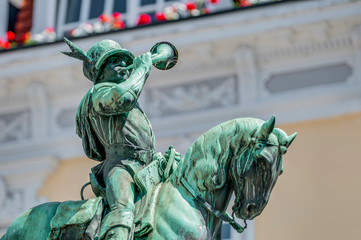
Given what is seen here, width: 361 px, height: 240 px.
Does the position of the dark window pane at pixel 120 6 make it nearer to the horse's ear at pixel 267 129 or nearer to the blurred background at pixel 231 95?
the blurred background at pixel 231 95

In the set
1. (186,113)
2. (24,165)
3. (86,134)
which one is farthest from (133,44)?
(86,134)

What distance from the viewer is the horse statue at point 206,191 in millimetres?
7246

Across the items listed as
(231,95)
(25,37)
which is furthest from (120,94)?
(25,37)

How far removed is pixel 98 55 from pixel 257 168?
1.25 m

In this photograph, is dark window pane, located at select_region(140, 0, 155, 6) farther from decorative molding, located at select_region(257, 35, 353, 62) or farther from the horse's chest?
the horse's chest

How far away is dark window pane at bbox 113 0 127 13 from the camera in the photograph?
17.7 meters

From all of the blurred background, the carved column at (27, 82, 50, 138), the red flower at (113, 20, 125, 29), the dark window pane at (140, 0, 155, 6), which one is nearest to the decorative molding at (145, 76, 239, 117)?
the blurred background

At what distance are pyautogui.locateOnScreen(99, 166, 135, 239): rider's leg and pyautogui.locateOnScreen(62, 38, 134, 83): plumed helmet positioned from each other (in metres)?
0.64

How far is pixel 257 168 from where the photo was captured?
23.8ft

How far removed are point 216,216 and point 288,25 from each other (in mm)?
8432

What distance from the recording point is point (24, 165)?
16.8m

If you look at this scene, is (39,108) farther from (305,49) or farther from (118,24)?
(305,49)

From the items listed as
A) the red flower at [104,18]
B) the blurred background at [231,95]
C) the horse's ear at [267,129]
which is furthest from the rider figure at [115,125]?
the red flower at [104,18]

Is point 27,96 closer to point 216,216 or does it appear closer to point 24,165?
point 24,165
